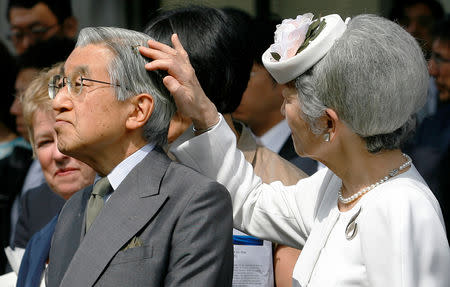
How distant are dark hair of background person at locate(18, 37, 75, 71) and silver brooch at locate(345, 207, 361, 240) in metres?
3.46

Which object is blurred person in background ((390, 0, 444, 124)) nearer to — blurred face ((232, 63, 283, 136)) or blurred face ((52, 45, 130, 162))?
blurred face ((232, 63, 283, 136))

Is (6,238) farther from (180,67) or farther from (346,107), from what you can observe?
(346,107)

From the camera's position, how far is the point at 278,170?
136 inches

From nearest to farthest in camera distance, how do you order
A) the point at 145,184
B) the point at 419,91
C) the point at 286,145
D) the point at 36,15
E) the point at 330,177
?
the point at 419,91
the point at 145,184
the point at 330,177
the point at 286,145
the point at 36,15

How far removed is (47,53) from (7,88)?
23.2 inches

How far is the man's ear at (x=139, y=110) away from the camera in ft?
9.41

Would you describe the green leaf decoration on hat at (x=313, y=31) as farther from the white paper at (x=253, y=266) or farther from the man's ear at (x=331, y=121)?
the white paper at (x=253, y=266)

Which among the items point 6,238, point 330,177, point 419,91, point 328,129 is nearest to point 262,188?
point 330,177

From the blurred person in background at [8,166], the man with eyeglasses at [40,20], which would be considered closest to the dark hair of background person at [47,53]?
the blurred person in background at [8,166]

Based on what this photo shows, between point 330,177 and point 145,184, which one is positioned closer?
point 145,184

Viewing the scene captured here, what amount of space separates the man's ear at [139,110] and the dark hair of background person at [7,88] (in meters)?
3.40

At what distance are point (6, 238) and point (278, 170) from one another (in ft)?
8.87

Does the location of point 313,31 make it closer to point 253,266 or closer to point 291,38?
point 291,38

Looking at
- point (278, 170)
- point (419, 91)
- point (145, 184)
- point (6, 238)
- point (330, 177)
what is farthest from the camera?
point (6, 238)
